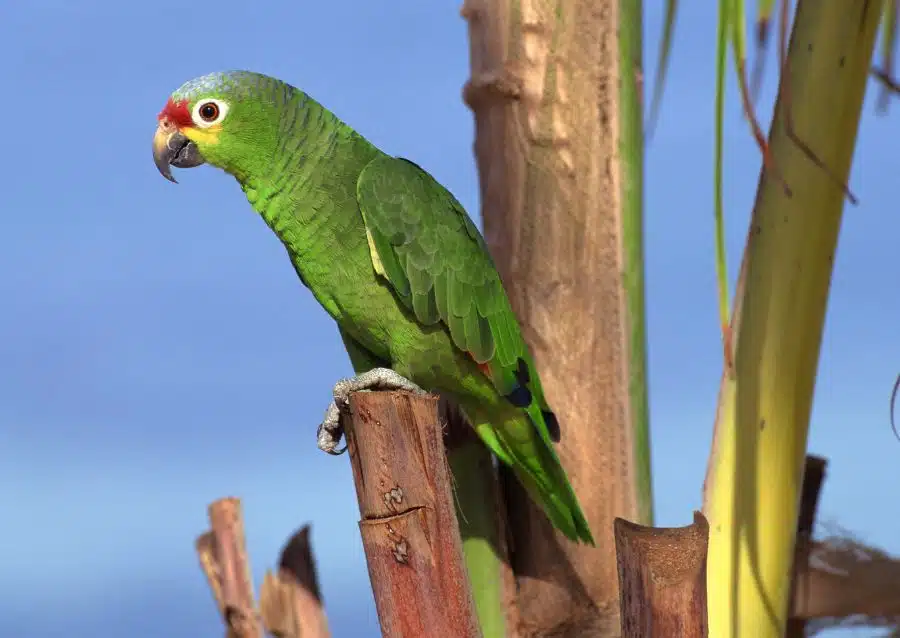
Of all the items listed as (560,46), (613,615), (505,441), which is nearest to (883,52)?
(560,46)

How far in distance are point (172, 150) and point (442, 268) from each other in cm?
52

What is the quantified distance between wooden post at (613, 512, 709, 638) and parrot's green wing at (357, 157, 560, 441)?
0.62 m

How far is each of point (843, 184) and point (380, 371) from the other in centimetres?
80

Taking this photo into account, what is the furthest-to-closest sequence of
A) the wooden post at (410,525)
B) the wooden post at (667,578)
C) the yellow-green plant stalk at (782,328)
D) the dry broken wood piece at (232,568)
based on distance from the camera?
the dry broken wood piece at (232,568) → the yellow-green plant stalk at (782,328) → the wooden post at (410,525) → the wooden post at (667,578)

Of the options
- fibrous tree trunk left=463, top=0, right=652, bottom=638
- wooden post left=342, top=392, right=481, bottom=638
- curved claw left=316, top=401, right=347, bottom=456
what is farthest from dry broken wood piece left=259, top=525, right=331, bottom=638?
wooden post left=342, top=392, right=481, bottom=638

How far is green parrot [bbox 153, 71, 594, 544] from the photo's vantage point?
174 cm

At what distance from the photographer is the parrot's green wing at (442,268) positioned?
1722 mm

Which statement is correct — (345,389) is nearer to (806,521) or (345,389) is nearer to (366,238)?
(366,238)

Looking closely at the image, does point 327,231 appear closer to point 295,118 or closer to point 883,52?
point 295,118

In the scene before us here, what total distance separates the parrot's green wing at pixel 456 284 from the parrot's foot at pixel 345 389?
0.37 ft

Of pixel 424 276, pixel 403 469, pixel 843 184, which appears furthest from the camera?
pixel 424 276

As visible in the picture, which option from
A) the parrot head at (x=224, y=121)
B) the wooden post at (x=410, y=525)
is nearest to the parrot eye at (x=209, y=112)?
the parrot head at (x=224, y=121)

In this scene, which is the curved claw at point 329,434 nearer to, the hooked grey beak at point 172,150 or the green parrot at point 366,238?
the green parrot at point 366,238

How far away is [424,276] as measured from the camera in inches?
67.9
